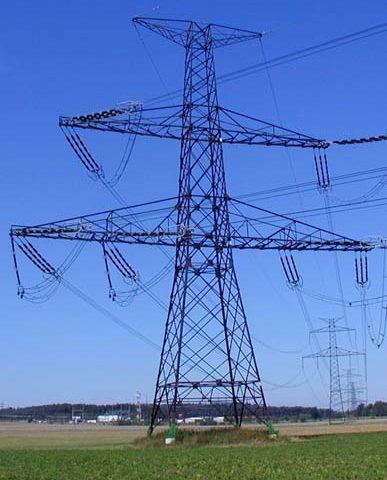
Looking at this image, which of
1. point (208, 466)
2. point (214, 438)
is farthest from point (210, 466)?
point (214, 438)

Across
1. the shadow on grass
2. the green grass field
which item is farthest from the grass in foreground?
the shadow on grass

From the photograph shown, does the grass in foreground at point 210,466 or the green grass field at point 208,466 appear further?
the green grass field at point 208,466

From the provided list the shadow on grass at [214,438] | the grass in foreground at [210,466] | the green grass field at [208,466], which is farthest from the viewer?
the shadow on grass at [214,438]

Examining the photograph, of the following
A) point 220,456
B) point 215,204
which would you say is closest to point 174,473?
point 220,456

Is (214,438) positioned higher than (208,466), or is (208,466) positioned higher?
(214,438)

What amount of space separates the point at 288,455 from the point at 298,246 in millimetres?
14393

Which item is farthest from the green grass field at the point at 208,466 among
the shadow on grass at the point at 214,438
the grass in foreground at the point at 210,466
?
the shadow on grass at the point at 214,438

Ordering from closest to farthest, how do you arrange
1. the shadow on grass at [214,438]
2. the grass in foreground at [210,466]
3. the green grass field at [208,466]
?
the grass in foreground at [210,466] → the green grass field at [208,466] → the shadow on grass at [214,438]

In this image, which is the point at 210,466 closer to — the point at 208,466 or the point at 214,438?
the point at 208,466

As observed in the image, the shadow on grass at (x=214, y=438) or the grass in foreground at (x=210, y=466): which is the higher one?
the shadow on grass at (x=214, y=438)

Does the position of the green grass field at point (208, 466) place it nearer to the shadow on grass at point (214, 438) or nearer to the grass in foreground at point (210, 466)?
the grass in foreground at point (210, 466)

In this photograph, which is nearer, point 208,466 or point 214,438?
point 208,466

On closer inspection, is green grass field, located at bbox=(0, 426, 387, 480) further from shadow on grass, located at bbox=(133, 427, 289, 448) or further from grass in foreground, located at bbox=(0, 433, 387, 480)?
shadow on grass, located at bbox=(133, 427, 289, 448)

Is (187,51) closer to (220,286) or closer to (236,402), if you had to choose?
(220,286)
